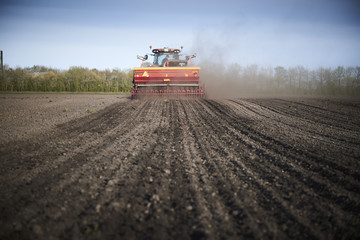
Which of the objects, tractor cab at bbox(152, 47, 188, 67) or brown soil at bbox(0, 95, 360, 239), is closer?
brown soil at bbox(0, 95, 360, 239)

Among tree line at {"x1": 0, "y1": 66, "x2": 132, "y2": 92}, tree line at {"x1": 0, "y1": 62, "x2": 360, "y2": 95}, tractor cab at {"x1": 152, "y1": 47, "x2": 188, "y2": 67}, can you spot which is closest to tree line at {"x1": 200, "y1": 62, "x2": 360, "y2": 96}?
tree line at {"x1": 0, "y1": 62, "x2": 360, "y2": 95}

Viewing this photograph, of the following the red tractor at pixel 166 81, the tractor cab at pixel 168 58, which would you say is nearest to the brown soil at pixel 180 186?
the red tractor at pixel 166 81

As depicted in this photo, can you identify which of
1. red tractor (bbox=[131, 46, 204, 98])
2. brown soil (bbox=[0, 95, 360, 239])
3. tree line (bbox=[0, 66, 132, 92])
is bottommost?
brown soil (bbox=[0, 95, 360, 239])

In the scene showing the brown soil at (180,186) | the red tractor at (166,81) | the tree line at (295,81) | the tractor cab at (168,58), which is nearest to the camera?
the brown soil at (180,186)

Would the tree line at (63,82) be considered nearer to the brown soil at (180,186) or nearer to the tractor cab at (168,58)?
the tractor cab at (168,58)

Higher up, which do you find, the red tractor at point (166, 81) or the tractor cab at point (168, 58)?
the tractor cab at point (168, 58)

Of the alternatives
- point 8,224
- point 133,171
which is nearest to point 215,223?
point 133,171

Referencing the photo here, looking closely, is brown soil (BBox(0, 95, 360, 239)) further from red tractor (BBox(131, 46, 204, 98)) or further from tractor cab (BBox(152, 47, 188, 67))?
tractor cab (BBox(152, 47, 188, 67))

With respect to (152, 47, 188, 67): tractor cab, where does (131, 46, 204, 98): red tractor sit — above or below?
below

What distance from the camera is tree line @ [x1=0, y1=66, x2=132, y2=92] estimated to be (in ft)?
84.4

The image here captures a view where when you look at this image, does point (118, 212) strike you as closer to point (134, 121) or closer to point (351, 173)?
point (351, 173)

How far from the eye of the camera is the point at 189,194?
2.73 meters

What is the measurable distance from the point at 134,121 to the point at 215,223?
222 inches

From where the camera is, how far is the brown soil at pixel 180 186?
6.93 ft
